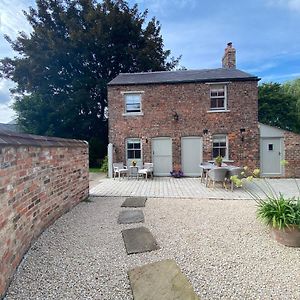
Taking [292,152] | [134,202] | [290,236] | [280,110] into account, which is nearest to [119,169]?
[134,202]

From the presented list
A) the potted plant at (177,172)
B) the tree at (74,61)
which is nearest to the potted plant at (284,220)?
the potted plant at (177,172)

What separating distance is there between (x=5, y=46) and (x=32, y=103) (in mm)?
7405

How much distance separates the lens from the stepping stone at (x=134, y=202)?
252 inches

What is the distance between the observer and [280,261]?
10.8 ft

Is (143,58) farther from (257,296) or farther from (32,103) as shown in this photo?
(257,296)

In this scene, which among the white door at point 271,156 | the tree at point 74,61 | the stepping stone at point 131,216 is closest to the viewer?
the stepping stone at point 131,216

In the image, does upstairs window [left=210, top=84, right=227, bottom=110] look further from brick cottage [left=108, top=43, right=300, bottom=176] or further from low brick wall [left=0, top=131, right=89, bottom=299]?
low brick wall [left=0, top=131, right=89, bottom=299]

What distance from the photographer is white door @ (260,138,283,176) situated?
39.7ft

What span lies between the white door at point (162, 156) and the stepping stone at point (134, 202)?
18.7ft

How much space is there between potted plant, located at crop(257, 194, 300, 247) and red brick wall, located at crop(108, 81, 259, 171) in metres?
8.36

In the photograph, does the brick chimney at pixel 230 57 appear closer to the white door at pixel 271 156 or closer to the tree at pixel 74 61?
the white door at pixel 271 156

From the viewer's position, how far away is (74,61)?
1952cm

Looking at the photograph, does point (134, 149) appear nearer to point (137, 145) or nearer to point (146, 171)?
point (137, 145)

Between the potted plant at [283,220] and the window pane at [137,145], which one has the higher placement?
the window pane at [137,145]
